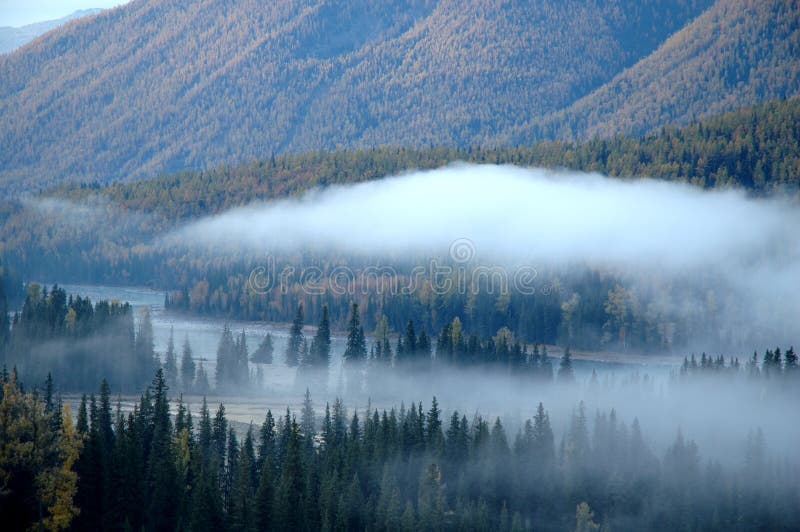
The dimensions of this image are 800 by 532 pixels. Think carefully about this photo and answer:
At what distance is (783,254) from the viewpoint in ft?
637

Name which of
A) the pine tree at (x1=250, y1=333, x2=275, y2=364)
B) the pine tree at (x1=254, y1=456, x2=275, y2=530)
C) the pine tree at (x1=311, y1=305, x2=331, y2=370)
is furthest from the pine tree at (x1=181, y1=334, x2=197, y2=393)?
the pine tree at (x1=254, y1=456, x2=275, y2=530)

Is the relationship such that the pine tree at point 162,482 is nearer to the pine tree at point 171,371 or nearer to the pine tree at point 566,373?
the pine tree at point 171,371

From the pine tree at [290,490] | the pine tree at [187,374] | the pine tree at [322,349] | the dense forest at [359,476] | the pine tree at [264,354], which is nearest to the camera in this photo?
the dense forest at [359,476]

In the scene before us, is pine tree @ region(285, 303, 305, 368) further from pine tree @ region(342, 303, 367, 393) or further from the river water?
pine tree @ region(342, 303, 367, 393)

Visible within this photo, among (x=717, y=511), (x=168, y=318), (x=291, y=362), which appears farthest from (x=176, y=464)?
(x=168, y=318)

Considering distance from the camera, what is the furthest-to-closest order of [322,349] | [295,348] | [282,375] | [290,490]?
[295,348]
[322,349]
[282,375]
[290,490]

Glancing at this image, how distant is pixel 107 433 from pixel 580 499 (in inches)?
1455

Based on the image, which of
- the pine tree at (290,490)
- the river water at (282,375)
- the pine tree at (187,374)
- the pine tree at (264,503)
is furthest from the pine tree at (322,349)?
the pine tree at (264,503)

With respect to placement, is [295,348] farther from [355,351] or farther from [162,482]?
[162,482]

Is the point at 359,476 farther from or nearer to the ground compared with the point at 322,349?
nearer to the ground

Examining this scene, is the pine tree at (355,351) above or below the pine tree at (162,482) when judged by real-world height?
above

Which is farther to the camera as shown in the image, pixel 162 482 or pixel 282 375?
pixel 282 375

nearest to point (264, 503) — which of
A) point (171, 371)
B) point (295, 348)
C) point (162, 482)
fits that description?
point (162, 482)

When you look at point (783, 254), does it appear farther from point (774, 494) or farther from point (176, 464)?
point (176, 464)
